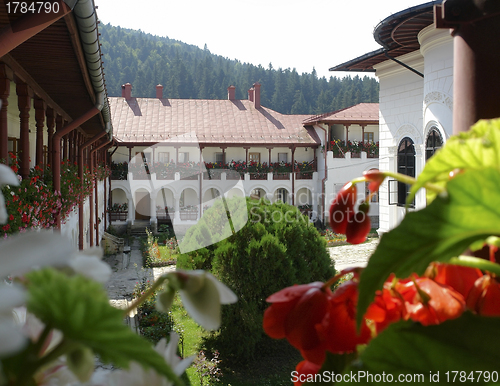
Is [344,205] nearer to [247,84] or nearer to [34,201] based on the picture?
[34,201]

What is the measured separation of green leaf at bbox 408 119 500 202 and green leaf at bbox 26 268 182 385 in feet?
0.74

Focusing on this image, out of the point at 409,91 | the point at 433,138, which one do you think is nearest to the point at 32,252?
the point at 433,138

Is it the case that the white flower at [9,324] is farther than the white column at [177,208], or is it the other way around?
the white column at [177,208]

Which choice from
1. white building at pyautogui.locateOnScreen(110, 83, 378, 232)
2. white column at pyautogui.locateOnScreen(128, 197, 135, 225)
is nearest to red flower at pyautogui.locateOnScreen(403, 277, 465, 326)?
white building at pyautogui.locateOnScreen(110, 83, 378, 232)

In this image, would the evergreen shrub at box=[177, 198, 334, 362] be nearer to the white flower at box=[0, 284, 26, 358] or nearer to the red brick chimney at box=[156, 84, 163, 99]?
the white flower at box=[0, 284, 26, 358]

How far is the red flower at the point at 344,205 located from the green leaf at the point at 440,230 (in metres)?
0.19

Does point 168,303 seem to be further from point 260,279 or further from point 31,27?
point 260,279

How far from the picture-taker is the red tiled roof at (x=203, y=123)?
24281 millimetres

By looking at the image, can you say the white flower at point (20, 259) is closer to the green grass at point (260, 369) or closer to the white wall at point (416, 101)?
the green grass at point (260, 369)

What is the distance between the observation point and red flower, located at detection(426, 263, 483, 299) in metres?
0.43

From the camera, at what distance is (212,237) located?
7.91 m

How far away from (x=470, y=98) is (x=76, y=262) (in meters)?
0.58

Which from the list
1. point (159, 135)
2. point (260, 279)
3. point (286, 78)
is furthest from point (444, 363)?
point (286, 78)

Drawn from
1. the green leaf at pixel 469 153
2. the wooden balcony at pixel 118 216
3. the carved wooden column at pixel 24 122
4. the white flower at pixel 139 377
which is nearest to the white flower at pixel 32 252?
the white flower at pixel 139 377
